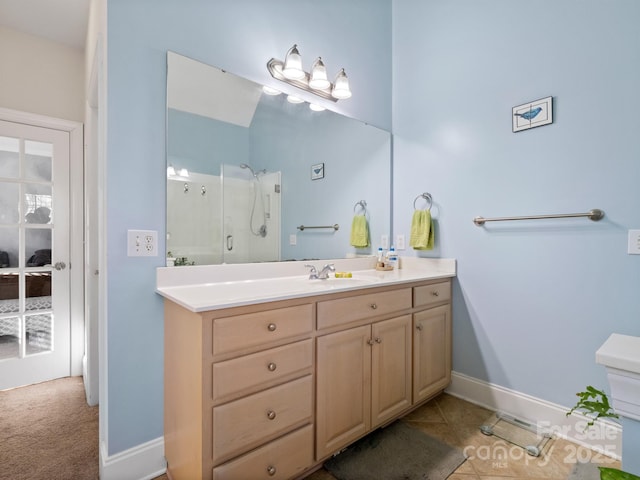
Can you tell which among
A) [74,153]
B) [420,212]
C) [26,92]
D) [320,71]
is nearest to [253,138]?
[320,71]

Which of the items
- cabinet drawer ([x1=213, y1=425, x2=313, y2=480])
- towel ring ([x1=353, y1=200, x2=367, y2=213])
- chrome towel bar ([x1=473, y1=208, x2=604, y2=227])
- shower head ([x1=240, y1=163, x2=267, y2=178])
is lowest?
cabinet drawer ([x1=213, y1=425, x2=313, y2=480])

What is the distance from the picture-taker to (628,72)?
1545mm

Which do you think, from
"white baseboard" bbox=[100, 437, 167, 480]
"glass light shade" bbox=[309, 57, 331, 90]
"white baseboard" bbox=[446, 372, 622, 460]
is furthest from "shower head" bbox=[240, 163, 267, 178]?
"white baseboard" bbox=[446, 372, 622, 460]

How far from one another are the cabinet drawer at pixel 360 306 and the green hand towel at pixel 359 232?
64 cm

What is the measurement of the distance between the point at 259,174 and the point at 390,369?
130 cm

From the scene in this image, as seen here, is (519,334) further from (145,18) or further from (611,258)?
(145,18)

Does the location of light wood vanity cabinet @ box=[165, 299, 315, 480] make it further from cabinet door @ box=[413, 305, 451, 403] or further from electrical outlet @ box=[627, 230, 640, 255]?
electrical outlet @ box=[627, 230, 640, 255]

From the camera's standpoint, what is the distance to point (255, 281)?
5.69 feet

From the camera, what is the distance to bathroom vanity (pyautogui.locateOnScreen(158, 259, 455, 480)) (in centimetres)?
111

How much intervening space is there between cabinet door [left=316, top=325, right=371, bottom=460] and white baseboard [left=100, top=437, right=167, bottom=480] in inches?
28.9

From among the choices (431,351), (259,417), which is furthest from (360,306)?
(431,351)

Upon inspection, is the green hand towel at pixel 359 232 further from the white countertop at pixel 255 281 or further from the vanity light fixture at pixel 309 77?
the vanity light fixture at pixel 309 77

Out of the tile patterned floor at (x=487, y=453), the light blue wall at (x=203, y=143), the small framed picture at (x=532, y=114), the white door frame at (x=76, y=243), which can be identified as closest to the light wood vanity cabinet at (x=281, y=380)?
the tile patterned floor at (x=487, y=453)

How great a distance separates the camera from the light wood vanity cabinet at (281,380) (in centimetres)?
110
